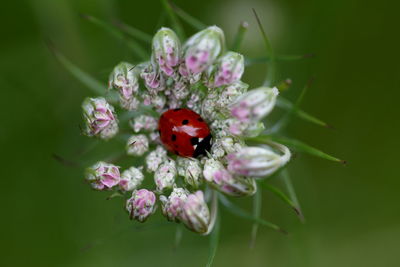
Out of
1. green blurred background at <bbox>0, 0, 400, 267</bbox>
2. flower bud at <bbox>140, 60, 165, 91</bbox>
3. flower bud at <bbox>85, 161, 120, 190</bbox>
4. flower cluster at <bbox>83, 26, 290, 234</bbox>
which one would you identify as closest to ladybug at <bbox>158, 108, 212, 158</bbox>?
flower cluster at <bbox>83, 26, 290, 234</bbox>

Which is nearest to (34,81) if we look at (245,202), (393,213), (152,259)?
(152,259)

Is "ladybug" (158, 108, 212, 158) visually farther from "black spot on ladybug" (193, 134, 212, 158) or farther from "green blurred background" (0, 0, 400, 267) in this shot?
"green blurred background" (0, 0, 400, 267)

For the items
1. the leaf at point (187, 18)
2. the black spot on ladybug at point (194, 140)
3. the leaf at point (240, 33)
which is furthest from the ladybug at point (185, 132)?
the leaf at point (187, 18)

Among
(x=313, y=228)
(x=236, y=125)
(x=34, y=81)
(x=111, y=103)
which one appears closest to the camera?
(x=236, y=125)

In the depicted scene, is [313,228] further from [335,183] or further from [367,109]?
[367,109]

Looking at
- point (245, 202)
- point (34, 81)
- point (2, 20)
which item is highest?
point (2, 20)

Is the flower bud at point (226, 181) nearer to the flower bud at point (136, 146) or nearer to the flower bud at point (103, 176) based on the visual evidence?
the flower bud at point (136, 146)

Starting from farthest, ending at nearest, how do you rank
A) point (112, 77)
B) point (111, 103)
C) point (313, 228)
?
point (313, 228) → point (111, 103) → point (112, 77)

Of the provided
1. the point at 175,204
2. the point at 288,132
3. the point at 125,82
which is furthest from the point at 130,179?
the point at 288,132
